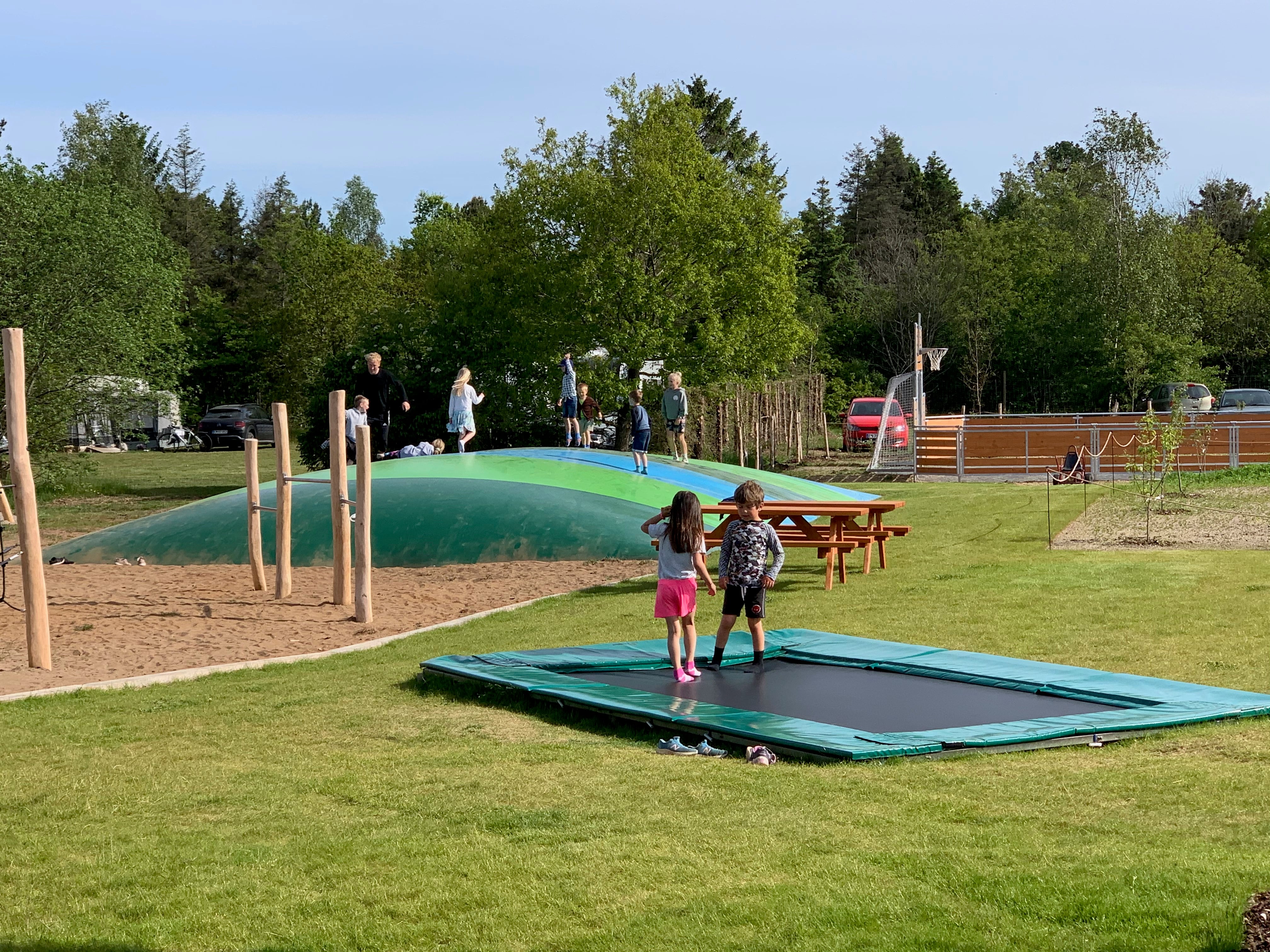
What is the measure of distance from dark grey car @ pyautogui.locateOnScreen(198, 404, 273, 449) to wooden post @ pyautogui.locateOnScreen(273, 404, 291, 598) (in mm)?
37964

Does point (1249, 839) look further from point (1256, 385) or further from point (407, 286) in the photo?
point (1256, 385)

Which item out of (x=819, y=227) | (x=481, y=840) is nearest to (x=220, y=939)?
(x=481, y=840)

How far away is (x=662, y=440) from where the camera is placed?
3378cm

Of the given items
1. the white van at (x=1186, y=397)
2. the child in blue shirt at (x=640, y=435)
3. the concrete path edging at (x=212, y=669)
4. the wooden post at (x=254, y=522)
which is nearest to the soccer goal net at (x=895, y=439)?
the white van at (x=1186, y=397)

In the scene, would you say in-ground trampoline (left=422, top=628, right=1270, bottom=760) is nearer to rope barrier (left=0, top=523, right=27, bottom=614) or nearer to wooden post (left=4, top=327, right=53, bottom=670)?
wooden post (left=4, top=327, right=53, bottom=670)

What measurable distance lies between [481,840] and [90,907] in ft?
5.08

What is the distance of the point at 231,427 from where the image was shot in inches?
2079

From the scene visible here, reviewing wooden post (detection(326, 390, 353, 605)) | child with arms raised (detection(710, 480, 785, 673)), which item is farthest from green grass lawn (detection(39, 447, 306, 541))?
child with arms raised (detection(710, 480, 785, 673))

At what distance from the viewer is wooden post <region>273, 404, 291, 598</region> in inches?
589

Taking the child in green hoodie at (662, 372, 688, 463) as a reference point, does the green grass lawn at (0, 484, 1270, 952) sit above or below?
below

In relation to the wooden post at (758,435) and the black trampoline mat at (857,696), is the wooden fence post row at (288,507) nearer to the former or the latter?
the black trampoline mat at (857,696)

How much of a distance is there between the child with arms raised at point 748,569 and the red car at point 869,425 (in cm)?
2522

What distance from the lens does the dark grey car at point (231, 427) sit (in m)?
52.8

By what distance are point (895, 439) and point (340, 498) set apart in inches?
953
